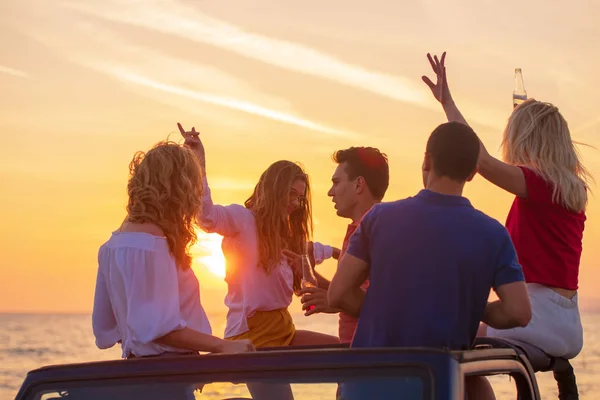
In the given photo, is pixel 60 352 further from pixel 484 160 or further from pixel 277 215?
pixel 484 160

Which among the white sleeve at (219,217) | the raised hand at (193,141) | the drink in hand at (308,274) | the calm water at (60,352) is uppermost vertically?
the raised hand at (193,141)

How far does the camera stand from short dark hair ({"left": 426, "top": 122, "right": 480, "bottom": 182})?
4.43 meters

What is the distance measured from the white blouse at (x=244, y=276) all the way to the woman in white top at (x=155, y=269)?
1776 mm

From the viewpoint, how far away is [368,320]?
4.22 meters

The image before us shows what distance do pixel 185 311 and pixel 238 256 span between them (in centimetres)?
200

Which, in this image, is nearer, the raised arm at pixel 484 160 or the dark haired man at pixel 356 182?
the raised arm at pixel 484 160

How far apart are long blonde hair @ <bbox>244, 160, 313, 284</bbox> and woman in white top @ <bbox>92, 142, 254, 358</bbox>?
1875 millimetres

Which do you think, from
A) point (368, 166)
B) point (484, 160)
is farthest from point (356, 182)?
point (484, 160)

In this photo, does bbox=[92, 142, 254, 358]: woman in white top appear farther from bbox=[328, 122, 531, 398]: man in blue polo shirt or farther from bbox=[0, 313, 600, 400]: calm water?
bbox=[0, 313, 600, 400]: calm water

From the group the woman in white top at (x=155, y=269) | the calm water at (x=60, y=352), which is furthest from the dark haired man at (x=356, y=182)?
the calm water at (x=60, y=352)

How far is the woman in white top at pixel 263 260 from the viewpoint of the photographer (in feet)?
22.8

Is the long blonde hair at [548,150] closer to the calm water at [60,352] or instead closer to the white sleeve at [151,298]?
the white sleeve at [151,298]

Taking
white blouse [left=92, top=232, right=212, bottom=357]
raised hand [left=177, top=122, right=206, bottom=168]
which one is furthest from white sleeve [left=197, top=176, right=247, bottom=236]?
white blouse [left=92, top=232, right=212, bottom=357]

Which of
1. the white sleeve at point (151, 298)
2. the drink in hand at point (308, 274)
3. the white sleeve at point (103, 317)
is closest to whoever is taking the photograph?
the white sleeve at point (151, 298)
